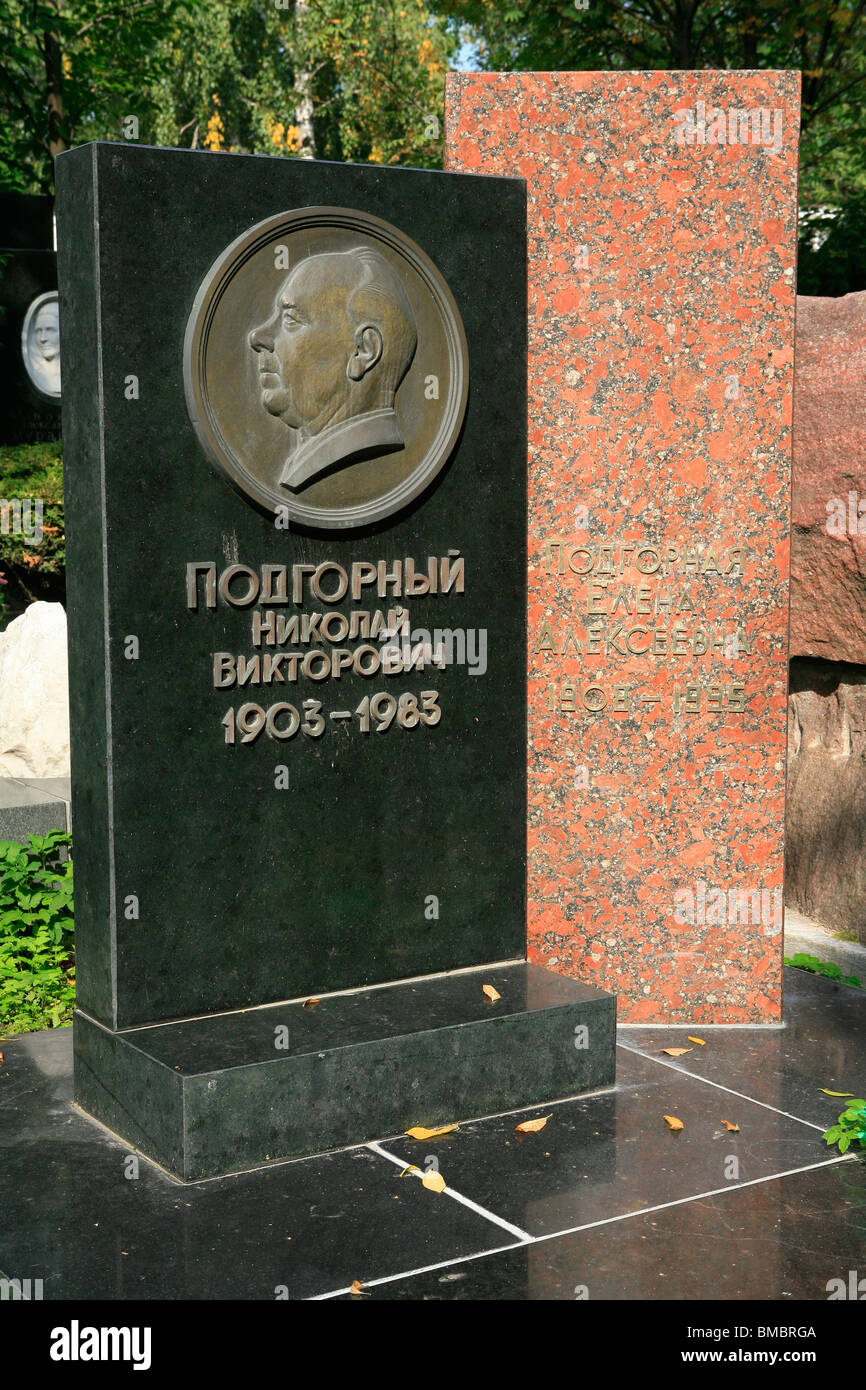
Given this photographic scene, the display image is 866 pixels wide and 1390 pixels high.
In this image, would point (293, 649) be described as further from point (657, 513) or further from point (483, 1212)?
point (483, 1212)

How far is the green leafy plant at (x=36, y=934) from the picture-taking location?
5391mm

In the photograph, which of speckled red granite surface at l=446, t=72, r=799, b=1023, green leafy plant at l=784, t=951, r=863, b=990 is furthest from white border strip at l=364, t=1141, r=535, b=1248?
green leafy plant at l=784, t=951, r=863, b=990

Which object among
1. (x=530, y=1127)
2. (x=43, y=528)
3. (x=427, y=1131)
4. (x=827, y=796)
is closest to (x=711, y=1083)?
(x=530, y=1127)

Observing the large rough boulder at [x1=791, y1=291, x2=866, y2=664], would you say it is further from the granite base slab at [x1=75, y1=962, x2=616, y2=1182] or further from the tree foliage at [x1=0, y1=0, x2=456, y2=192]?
the tree foliage at [x1=0, y1=0, x2=456, y2=192]

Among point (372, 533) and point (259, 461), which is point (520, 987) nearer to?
point (372, 533)

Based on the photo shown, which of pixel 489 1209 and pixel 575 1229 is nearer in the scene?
pixel 575 1229

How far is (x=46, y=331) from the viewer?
42.1 feet

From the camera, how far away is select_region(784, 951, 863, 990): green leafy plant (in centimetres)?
607

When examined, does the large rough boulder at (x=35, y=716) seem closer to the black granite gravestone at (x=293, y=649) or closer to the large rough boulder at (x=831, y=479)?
the black granite gravestone at (x=293, y=649)

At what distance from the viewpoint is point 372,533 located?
15.0 feet

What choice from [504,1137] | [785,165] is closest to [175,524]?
[504,1137]

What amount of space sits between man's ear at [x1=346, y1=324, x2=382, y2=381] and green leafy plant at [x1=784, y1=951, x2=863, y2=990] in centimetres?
323

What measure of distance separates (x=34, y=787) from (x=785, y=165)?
179 inches

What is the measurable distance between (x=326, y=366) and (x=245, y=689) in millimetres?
1034
